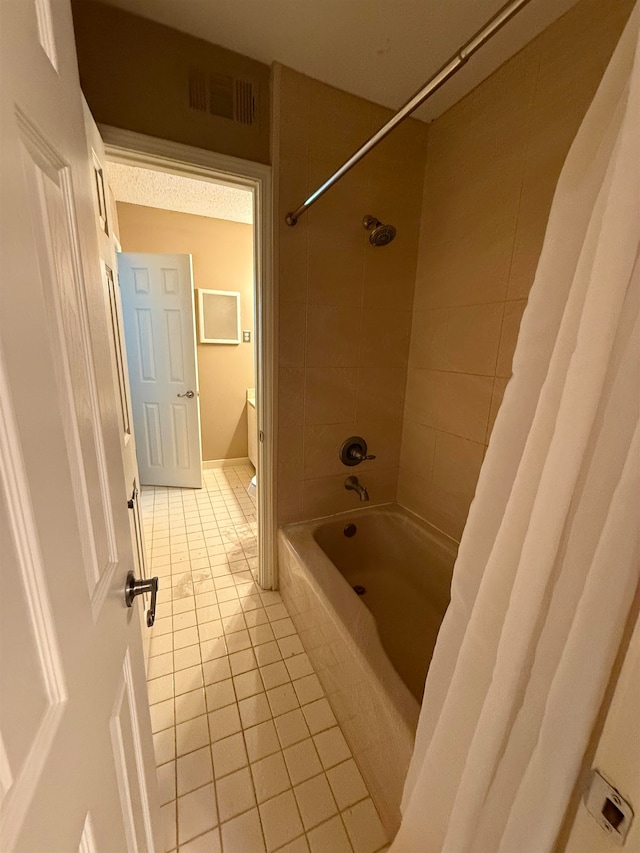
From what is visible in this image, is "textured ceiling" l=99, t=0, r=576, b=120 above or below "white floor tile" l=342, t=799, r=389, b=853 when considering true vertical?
above

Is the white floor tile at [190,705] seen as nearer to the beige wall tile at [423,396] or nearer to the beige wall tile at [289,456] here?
the beige wall tile at [289,456]

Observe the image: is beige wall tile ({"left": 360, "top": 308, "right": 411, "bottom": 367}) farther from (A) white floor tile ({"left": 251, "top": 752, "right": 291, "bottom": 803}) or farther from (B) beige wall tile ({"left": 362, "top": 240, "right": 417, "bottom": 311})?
(A) white floor tile ({"left": 251, "top": 752, "right": 291, "bottom": 803})

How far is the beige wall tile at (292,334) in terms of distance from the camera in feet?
5.03

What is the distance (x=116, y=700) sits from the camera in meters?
0.57

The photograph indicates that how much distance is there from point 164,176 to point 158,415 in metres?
1.82

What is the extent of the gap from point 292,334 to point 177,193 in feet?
6.37

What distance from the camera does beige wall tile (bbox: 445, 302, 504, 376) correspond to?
1.39 meters

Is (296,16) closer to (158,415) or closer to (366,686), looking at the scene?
(366,686)

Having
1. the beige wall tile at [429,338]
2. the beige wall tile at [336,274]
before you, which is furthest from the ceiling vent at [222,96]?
the beige wall tile at [429,338]

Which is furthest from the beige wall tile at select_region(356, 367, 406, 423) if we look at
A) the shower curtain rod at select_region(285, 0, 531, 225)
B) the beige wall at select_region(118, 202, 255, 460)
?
the beige wall at select_region(118, 202, 255, 460)

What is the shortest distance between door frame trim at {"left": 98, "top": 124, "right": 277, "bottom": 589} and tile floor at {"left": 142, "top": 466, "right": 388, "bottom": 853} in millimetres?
349

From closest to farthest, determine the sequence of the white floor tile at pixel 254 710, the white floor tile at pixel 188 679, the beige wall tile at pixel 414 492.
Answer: the white floor tile at pixel 254 710
the white floor tile at pixel 188 679
the beige wall tile at pixel 414 492

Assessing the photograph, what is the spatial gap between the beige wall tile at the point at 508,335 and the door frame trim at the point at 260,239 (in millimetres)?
980

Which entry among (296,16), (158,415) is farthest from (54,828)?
(158,415)
